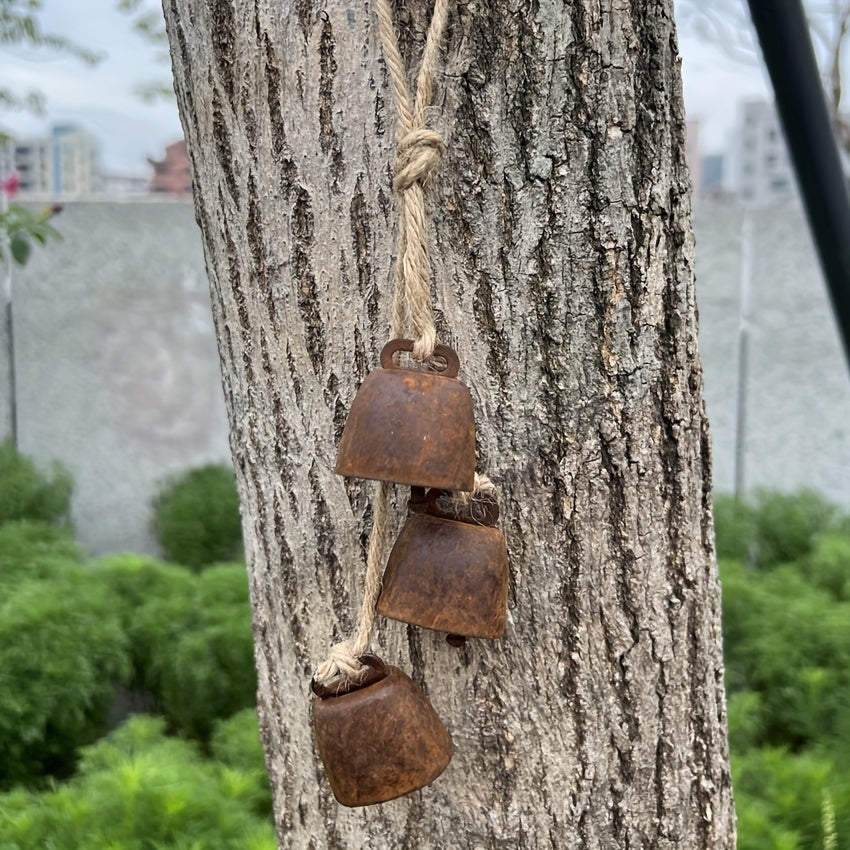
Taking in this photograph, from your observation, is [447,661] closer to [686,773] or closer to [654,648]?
[654,648]

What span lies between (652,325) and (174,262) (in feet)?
15.7

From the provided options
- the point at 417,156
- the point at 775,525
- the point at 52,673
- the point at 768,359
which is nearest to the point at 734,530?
the point at 775,525

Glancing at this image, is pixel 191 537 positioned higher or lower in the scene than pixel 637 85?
lower

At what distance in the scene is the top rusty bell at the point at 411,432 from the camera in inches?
34.6

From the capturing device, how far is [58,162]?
5.63 m

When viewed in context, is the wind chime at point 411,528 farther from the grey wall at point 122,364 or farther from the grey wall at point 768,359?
the grey wall at point 768,359

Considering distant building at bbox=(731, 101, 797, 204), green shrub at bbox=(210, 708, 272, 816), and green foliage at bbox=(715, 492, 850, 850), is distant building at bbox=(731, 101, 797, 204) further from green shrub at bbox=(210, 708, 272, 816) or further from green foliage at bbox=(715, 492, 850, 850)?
green shrub at bbox=(210, 708, 272, 816)

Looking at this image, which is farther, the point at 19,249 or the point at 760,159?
the point at 760,159

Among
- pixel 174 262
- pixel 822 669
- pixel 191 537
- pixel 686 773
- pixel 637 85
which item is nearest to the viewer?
pixel 637 85

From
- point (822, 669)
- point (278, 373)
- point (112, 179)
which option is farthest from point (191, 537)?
point (278, 373)

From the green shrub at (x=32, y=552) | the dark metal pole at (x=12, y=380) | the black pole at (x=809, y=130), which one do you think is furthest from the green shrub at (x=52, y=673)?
the black pole at (x=809, y=130)

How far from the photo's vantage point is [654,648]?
108cm

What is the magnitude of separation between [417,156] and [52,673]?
2.69 m

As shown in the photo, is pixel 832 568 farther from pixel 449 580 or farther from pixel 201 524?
pixel 449 580
